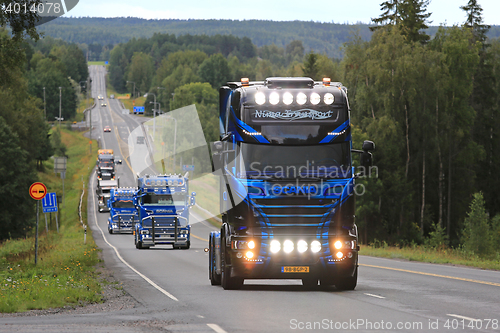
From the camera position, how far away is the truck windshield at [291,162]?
14.9 m

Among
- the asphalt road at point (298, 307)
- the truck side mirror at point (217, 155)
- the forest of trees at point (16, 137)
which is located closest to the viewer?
the asphalt road at point (298, 307)

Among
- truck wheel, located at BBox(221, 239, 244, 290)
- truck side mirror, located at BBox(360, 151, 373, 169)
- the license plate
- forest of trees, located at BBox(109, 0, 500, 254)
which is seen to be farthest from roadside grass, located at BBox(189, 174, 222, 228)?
truck side mirror, located at BBox(360, 151, 373, 169)

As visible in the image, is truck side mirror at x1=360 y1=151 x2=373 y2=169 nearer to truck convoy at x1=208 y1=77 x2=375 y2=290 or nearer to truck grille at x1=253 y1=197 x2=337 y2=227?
truck convoy at x1=208 y1=77 x2=375 y2=290

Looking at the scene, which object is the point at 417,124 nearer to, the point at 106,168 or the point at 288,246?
the point at 106,168

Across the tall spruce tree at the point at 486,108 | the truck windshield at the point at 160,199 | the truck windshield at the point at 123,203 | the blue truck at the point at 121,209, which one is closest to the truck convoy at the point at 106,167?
the blue truck at the point at 121,209

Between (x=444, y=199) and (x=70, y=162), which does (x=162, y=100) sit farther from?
(x=444, y=199)

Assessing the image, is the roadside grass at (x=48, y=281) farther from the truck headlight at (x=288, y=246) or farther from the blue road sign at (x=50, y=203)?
the truck headlight at (x=288, y=246)

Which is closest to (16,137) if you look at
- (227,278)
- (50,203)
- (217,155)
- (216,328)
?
(50,203)

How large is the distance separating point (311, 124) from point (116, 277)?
10063 mm

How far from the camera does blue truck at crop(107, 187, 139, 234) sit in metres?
54.1

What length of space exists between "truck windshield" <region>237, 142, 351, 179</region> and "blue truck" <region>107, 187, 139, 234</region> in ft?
128

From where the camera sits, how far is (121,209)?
54.7 meters

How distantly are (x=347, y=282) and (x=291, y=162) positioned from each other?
11.3 ft

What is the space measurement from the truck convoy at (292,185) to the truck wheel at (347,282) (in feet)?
2.29
